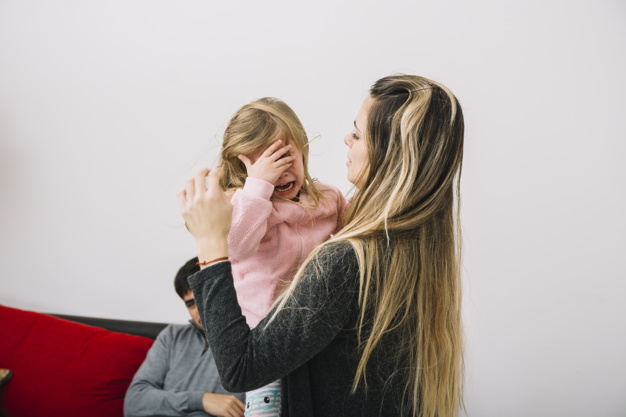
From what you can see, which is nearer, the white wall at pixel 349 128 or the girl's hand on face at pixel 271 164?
the girl's hand on face at pixel 271 164

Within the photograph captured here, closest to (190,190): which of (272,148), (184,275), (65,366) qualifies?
(272,148)

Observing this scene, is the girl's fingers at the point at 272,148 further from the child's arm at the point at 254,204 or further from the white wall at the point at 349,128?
the white wall at the point at 349,128

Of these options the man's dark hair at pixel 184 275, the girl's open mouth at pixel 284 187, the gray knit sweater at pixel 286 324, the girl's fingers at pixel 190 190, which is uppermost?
the girl's fingers at pixel 190 190

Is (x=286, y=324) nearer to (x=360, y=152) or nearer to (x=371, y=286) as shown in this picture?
(x=371, y=286)

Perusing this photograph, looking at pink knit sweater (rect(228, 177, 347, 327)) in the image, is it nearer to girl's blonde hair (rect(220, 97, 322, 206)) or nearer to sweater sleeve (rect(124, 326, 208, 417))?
girl's blonde hair (rect(220, 97, 322, 206))

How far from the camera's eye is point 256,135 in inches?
43.4

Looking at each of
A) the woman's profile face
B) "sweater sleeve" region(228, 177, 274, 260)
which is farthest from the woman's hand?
the woman's profile face

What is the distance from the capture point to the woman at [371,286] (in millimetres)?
748

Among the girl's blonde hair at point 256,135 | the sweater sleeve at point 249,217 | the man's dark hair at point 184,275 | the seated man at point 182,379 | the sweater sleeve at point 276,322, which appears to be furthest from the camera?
the man's dark hair at point 184,275

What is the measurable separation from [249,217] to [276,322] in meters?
0.29

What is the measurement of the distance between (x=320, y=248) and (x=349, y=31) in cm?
127

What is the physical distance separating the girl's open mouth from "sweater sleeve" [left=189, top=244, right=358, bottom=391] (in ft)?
1.29

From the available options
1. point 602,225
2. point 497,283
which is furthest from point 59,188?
point 602,225

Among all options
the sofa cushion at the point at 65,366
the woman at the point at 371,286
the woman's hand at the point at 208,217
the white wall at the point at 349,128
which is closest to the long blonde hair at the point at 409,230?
the woman at the point at 371,286
